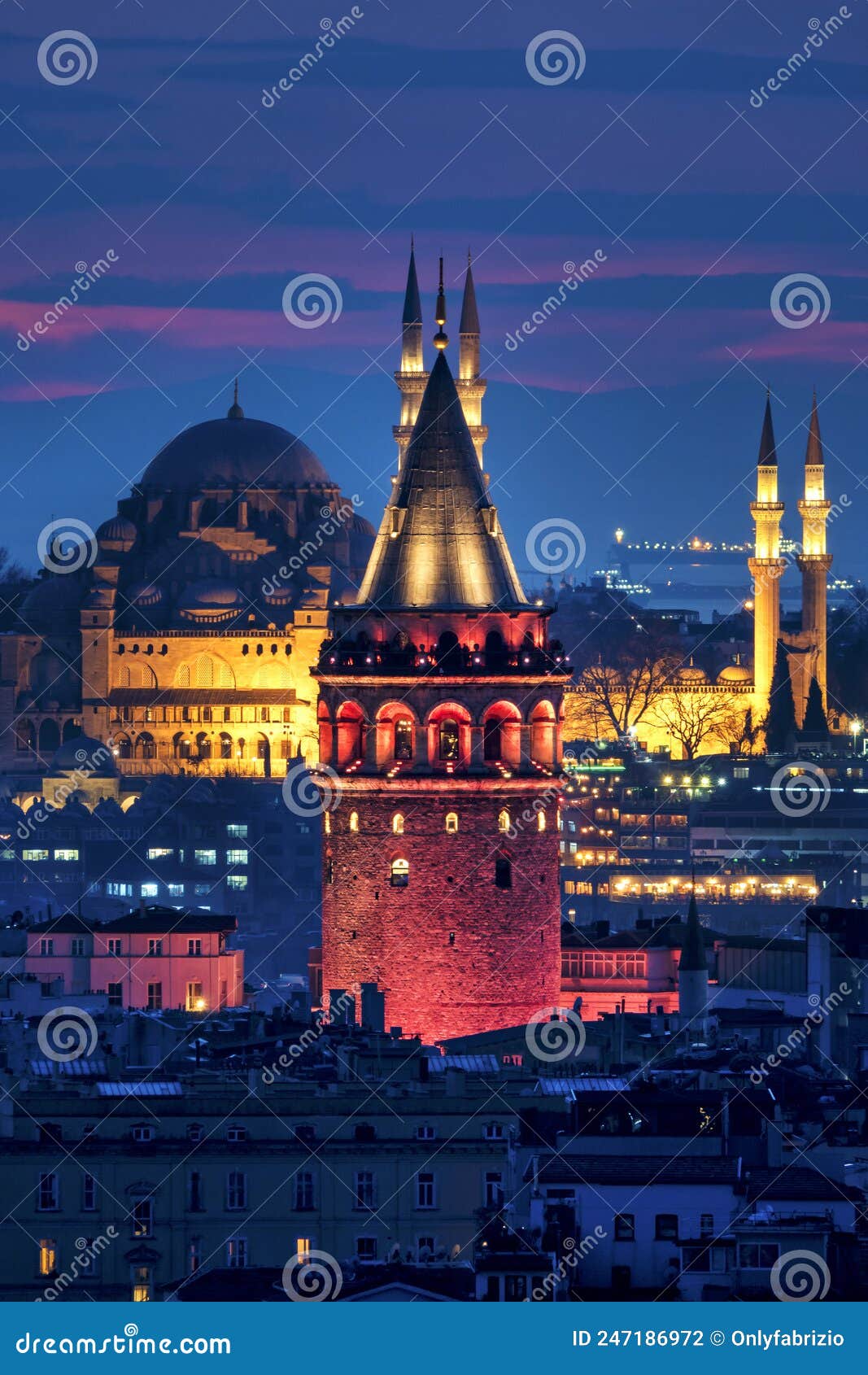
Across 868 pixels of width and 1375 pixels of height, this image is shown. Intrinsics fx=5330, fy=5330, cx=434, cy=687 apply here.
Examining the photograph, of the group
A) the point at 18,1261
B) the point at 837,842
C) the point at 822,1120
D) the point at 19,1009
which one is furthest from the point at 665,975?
the point at 837,842

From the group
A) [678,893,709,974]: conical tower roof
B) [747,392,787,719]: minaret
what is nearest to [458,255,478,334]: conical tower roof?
[678,893,709,974]: conical tower roof

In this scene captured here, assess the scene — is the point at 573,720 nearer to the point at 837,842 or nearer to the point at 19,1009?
the point at 837,842

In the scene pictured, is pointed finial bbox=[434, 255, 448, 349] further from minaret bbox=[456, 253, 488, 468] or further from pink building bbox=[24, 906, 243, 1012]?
minaret bbox=[456, 253, 488, 468]

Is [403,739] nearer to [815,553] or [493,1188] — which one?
[493,1188]

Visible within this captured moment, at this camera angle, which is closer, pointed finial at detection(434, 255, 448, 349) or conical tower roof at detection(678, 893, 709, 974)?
pointed finial at detection(434, 255, 448, 349)

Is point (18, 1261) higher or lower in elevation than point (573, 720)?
lower

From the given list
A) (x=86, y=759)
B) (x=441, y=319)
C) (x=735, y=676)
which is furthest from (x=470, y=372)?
(x=735, y=676)
